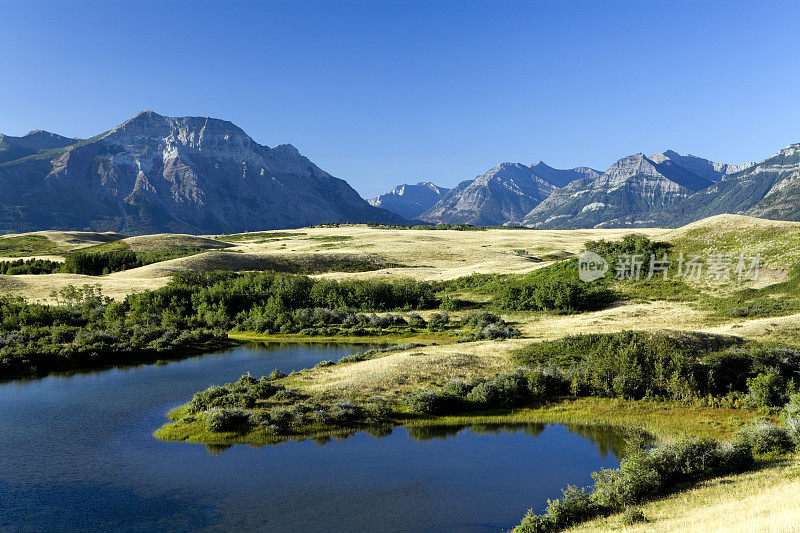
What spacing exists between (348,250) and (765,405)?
425ft

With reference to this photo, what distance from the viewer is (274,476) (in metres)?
28.2

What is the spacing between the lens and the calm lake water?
24031 millimetres

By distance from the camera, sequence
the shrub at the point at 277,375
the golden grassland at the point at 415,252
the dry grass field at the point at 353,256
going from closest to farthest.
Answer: the shrub at the point at 277,375
the golden grassland at the point at 415,252
the dry grass field at the point at 353,256

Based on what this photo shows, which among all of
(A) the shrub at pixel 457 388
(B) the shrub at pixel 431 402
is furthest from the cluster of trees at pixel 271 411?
(A) the shrub at pixel 457 388

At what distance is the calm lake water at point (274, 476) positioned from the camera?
24.0m

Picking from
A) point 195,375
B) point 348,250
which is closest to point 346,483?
point 195,375

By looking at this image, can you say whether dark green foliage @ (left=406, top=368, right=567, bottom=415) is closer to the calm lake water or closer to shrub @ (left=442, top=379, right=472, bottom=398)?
shrub @ (left=442, top=379, right=472, bottom=398)

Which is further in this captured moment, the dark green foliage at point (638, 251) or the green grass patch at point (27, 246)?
the green grass patch at point (27, 246)

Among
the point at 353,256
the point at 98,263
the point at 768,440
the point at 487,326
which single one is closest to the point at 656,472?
the point at 768,440

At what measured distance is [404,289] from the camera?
9225 cm

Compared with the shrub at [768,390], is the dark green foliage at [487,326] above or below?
below

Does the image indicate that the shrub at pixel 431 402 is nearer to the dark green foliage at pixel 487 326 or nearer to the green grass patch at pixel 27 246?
the dark green foliage at pixel 487 326

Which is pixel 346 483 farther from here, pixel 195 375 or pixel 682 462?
pixel 195 375

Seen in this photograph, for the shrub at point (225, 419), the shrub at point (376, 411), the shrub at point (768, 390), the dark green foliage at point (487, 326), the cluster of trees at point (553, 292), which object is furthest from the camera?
the cluster of trees at point (553, 292)
